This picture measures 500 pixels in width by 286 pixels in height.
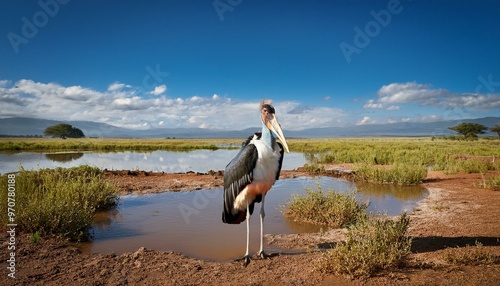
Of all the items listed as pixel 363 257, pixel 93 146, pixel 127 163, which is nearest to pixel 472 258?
pixel 363 257

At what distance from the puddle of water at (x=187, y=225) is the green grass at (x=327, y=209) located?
34 cm

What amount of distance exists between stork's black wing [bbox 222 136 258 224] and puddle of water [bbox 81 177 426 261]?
0.74 meters

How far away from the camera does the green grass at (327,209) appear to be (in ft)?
26.4

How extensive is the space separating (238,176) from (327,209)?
363 cm

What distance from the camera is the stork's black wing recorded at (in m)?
5.42

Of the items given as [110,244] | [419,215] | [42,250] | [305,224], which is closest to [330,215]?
[305,224]

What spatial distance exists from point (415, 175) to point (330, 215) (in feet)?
27.6

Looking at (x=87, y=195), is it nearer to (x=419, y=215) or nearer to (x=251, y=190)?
(x=251, y=190)

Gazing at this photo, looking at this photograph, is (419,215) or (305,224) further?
(419,215)

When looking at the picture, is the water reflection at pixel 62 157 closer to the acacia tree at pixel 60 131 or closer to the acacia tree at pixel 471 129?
the acacia tree at pixel 471 129

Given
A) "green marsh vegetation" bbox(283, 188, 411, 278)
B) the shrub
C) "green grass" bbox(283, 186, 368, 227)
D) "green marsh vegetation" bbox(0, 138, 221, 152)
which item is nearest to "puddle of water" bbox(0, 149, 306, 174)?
the shrub

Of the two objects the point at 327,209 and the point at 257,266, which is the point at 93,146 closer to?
the point at 327,209

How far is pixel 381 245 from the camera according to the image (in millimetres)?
4984

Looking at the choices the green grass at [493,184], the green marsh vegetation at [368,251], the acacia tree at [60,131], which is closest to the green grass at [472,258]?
the green marsh vegetation at [368,251]
